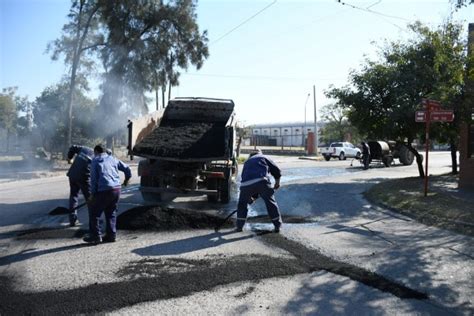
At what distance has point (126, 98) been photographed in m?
31.9

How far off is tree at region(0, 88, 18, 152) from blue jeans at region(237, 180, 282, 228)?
51.1m

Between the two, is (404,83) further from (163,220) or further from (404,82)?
(163,220)

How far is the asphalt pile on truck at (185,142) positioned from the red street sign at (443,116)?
205 inches

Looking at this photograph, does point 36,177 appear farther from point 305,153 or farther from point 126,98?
point 305,153

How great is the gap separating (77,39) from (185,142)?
19.8m

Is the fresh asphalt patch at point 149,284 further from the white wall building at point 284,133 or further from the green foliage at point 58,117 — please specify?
the white wall building at point 284,133

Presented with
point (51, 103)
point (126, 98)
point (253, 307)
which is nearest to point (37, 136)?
point (51, 103)

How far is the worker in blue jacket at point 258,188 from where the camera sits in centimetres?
786

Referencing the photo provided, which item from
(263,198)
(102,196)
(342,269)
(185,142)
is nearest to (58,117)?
(185,142)

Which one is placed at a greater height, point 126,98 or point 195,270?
point 126,98

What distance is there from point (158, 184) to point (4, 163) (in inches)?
815

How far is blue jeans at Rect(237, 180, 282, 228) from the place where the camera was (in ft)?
25.7

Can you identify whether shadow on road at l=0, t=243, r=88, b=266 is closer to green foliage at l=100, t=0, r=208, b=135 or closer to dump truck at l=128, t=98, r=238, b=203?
dump truck at l=128, t=98, r=238, b=203

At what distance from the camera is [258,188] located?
309 inches
